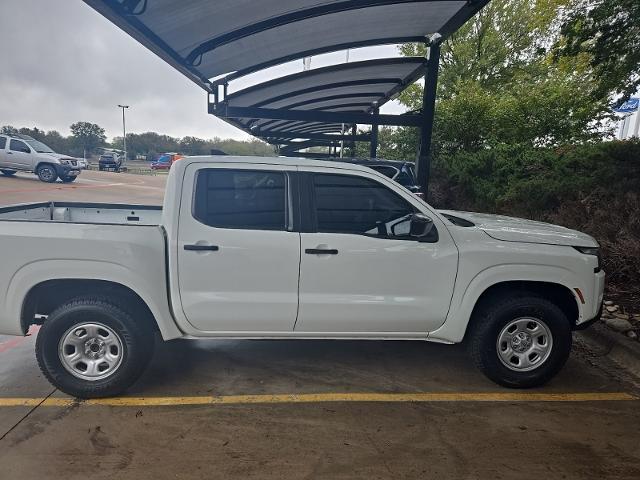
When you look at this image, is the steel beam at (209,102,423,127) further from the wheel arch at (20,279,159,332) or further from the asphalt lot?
the wheel arch at (20,279,159,332)

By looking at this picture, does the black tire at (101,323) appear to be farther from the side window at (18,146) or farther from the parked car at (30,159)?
the side window at (18,146)

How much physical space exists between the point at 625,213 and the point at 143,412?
6.58 metres

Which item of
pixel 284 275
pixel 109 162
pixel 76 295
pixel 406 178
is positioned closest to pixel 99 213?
pixel 76 295

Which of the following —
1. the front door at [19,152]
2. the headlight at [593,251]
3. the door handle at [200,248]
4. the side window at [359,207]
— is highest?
the front door at [19,152]

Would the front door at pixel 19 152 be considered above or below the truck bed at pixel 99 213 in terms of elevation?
above

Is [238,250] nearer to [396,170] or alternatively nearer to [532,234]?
[532,234]

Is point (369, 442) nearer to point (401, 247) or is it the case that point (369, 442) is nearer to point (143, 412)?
point (401, 247)

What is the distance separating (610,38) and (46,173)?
21517mm

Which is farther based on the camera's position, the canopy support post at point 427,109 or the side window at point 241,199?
the canopy support post at point 427,109

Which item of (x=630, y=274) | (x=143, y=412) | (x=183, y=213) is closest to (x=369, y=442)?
(x=143, y=412)

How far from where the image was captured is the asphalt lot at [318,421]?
250 cm

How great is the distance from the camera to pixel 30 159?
18.8 meters

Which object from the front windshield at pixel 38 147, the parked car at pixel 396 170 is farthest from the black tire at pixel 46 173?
the parked car at pixel 396 170

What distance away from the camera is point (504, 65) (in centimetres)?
1720
